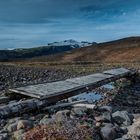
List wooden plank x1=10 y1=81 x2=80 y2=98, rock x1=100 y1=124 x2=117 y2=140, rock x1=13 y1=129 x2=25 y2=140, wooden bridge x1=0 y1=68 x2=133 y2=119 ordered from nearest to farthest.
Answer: rock x1=13 y1=129 x2=25 y2=140 → rock x1=100 y1=124 x2=117 y2=140 → wooden bridge x1=0 y1=68 x2=133 y2=119 → wooden plank x1=10 y1=81 x2=80 y2=98

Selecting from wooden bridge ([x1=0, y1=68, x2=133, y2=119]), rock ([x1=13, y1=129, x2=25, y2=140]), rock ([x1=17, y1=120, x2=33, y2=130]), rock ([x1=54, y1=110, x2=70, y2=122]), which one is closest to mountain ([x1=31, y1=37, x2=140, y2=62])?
wooden bridge ([x1=0, y1=68, x2=133, y2=119])

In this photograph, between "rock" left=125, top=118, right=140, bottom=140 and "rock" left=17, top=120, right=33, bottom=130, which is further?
"rock" left=17, top=120, right=33, bottom=130

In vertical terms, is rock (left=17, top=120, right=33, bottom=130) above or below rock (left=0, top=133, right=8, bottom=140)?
above

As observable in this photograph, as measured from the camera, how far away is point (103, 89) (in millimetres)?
22984

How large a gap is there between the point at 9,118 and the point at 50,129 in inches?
104

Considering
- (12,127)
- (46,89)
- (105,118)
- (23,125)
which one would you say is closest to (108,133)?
(105,118)

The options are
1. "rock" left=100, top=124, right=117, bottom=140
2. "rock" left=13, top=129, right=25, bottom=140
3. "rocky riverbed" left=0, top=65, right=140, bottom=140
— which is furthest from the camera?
"rock" left=100, top=124, right=117, bottom=140

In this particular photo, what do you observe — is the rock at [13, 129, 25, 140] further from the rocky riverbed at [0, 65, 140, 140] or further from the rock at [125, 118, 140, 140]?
the rock at [125, 118, 140, 140]

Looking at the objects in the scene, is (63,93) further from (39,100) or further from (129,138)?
(129,138)

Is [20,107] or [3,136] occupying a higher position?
[20,107]

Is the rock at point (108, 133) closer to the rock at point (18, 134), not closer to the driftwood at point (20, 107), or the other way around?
the rock at point (18, 134)

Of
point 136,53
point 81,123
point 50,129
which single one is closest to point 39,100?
point 81,123

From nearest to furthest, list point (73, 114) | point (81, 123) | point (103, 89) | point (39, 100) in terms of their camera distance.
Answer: point (81, 123), point (73, 114), point (39, 100), point (103, 89)

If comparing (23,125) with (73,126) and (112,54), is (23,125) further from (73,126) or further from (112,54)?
(112,54)
